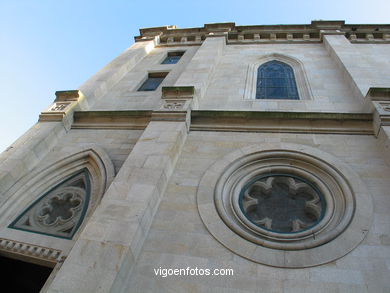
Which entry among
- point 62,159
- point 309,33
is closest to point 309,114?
point 62,159

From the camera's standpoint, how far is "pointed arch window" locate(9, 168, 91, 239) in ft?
18.9

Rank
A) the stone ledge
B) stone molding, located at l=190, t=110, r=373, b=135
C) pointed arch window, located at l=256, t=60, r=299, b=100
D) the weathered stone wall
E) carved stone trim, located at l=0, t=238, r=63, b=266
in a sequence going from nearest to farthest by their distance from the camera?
the weathered stone wall → carved stone trim, located at l=0, t=238, r=63, b=266 → stone molding, located at l=190, t=110, r=373, b=135 → the stone ledge → pointed arch window, located at l=256, t=60, r=299, b=100

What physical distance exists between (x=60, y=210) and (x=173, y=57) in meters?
10.0

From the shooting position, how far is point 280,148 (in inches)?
252

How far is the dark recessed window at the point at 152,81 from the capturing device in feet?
36.9

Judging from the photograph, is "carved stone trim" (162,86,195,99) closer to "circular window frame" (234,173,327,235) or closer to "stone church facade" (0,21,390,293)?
"stone church facade" (0,21,390,293)

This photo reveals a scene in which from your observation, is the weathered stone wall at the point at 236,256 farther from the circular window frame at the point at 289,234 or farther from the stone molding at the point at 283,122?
the stone molding at the point at 283,122

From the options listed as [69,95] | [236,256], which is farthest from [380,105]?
[69,95]

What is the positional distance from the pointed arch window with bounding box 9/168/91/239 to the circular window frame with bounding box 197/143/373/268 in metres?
2.66

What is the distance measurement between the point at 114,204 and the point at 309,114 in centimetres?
501

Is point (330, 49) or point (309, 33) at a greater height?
point (309, 33)

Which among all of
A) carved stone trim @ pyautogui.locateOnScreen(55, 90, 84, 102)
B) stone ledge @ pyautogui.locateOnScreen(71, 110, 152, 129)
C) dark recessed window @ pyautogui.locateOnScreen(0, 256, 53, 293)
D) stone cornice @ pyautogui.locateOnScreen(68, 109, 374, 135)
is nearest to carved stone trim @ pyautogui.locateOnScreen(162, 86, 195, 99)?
stone cornice @ pyautogui.locateOnScreen(68, 109, 374, 135)

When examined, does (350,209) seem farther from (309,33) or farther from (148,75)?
(309,33)

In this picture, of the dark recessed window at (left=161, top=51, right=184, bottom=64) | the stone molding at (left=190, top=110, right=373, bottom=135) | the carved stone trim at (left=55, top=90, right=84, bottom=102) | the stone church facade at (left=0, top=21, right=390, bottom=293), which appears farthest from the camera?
the dark recessed window at (left=161, top=51, right=184, bottom=64)
